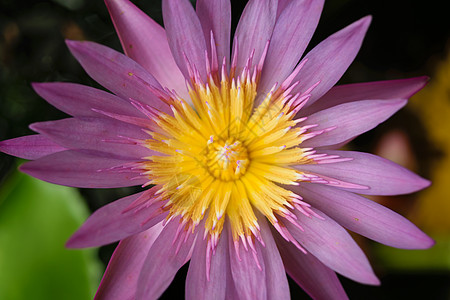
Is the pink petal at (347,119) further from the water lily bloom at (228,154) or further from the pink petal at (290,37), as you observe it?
the pink petal at (290,37)

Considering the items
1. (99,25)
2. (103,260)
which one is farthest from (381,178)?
(99,25)

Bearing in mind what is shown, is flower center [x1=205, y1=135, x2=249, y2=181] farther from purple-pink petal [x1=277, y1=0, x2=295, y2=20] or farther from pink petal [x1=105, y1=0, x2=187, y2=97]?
purple-pink petal [x1=277, y1=0, x2=295, y2=20]

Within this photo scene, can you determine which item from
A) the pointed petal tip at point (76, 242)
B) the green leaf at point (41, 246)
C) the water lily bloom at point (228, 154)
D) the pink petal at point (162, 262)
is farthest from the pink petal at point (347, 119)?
the green leaf at point (41, 246)

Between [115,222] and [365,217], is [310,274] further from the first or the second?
[115,222]

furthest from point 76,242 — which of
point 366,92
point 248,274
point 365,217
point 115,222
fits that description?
point 366,92

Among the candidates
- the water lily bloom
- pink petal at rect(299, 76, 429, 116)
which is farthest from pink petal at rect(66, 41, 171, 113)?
pink petal at rect(299, 76, 429, 116)
